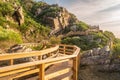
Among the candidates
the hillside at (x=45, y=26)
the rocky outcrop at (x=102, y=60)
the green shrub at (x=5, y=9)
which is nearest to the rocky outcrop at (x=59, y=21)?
the hillside at (x=45, y=26)

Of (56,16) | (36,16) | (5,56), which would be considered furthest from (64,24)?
(5,56)

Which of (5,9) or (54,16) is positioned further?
(54,16)

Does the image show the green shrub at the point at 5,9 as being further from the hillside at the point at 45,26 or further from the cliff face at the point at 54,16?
the cliff face at the point at 54,16

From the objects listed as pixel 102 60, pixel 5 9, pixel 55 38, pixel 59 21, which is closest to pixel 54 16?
pixel 59 21

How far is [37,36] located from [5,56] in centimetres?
5144

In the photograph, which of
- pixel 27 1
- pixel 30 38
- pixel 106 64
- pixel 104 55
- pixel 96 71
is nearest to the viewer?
pixel 96 71

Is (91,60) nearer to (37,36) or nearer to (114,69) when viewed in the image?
(114,69)

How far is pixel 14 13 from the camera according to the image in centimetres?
5472

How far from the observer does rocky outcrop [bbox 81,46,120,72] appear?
14.2 metres

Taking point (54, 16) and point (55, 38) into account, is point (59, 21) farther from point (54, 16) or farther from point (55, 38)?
point (55, 38)

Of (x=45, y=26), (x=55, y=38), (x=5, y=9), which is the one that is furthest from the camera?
(x=45, y=26)

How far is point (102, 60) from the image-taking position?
1498 cm

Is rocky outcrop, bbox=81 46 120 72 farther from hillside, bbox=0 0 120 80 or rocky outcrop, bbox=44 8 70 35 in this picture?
rocky outcrop, bbox=44 8 70 35

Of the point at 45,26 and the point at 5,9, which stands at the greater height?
the point at 5,9
